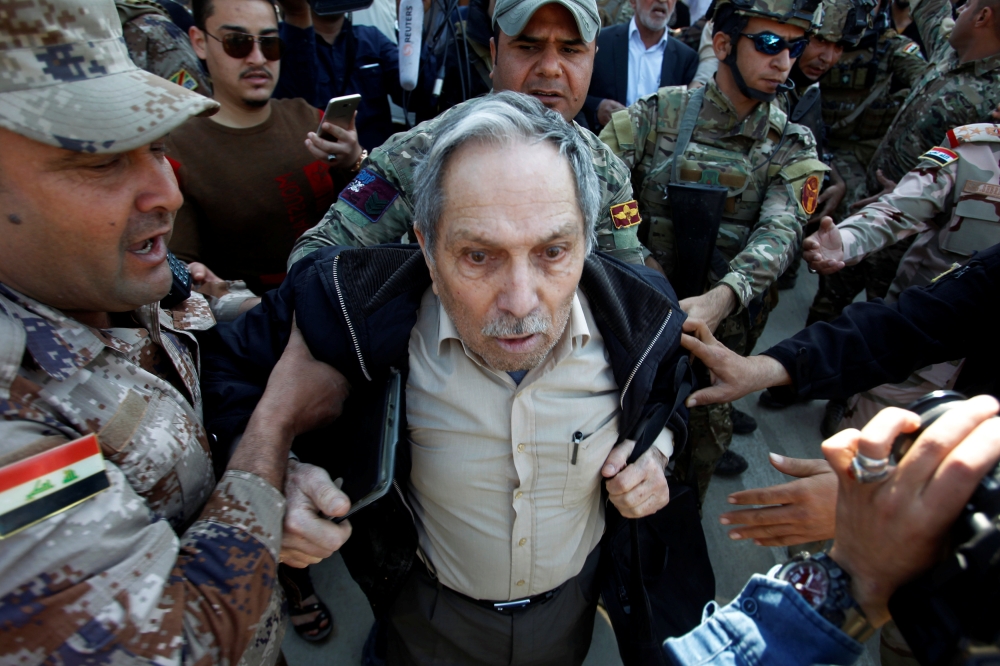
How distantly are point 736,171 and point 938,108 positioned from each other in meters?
2.21

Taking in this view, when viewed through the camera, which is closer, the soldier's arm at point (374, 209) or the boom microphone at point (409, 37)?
the soldier's arm at point (374, 209)

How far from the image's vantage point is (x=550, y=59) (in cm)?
236

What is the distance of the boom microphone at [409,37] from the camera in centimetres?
361

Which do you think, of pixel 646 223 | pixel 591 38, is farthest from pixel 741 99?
pixel 591 38

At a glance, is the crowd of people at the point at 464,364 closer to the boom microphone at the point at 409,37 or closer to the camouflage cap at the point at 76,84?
the camouflage cap at the point at 76,84

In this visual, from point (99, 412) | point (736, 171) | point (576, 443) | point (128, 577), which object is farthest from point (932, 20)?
point (128, 577)

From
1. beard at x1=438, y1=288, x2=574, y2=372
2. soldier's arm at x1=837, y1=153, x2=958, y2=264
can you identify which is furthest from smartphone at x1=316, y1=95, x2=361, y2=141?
soldier's arm at x1=837, y1=153, x2=958, y2=264

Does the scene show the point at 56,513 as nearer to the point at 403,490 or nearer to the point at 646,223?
the point at 403,490

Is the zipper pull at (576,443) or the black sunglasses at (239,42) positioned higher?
the black sunglasses at (239,42)

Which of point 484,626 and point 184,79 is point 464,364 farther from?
point 184,79

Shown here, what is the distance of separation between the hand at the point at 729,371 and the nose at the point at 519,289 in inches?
32.0

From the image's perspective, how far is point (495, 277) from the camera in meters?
1.49

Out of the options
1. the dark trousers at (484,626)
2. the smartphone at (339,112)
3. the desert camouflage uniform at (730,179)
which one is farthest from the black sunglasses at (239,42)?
the dark trousers at (484,626)

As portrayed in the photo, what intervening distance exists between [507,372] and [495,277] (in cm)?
33
